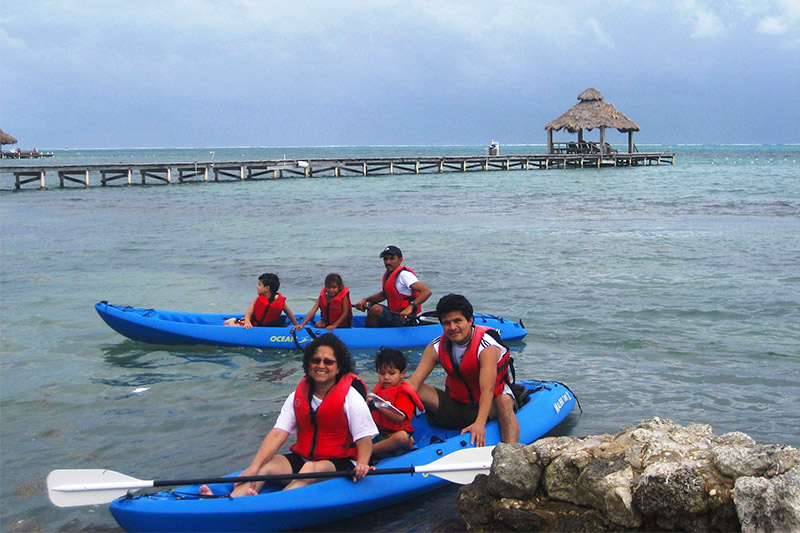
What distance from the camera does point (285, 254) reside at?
17.5 m

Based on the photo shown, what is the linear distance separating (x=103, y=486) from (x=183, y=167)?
39.7 meters

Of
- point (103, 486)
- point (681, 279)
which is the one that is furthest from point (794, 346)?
point (103, 486)

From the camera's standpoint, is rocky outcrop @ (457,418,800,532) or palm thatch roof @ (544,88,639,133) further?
palm thatch roof @ (544,88,639,133)

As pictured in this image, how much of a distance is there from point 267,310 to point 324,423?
4.66 meters

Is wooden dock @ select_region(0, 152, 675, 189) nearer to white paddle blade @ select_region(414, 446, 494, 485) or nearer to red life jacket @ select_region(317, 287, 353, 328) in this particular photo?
red life jacket @ select_region(317, 287, 353, 328)

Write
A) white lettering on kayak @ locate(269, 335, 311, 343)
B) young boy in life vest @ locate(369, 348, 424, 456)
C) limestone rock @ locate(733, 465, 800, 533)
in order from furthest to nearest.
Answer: white lettering on kayak @ locate(269, 335, 311, 343) → young boy in life vest @ locate(369, 348, 424, 456) → limestone rock @ locate(733, 465, 800, 533)

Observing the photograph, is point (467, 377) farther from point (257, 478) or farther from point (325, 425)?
point (257, 478)

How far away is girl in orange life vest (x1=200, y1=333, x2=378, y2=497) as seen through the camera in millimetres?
4977

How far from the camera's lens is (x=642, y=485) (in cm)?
420

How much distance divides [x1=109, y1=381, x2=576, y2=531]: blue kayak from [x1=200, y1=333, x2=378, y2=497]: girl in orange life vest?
0.35 ft

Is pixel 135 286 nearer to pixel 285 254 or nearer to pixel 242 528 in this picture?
pixel 285 254

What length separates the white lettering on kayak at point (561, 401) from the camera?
6615mm

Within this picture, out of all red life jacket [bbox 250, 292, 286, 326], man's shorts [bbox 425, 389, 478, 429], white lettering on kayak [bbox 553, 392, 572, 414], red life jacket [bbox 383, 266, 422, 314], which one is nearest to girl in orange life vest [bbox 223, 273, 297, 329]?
red life jacket [bbox 250, 292, 286, 326]

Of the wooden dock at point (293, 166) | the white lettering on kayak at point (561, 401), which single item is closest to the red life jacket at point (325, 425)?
the white lettering on kayak at point (561, 401)
